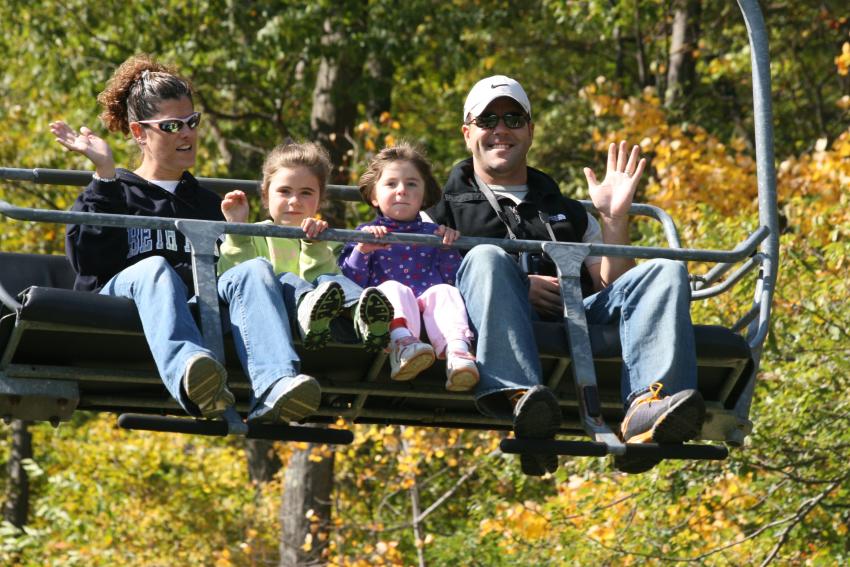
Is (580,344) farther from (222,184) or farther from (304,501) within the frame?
(304,501)

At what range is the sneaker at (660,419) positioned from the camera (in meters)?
5.00

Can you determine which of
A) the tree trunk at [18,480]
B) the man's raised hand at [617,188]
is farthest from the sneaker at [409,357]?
the tree trunk at [18,480]

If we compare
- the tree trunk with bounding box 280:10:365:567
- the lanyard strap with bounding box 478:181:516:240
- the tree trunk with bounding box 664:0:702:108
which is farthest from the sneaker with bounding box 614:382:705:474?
the tree trunk with bounding box 664:0:702:108

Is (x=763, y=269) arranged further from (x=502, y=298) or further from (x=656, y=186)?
(x=656, y=186)

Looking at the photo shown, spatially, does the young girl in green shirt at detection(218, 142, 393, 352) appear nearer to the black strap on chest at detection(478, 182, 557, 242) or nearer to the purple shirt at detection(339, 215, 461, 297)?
the purple shirt at detection(339, 215, 461, 297)

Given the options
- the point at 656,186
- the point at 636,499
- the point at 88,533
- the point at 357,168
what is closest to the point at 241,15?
the point at 357,168

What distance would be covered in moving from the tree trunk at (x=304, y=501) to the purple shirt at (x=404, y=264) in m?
8.89

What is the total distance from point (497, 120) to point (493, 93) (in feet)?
0.36

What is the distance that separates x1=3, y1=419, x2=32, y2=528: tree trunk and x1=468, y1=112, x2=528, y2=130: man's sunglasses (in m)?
15.1

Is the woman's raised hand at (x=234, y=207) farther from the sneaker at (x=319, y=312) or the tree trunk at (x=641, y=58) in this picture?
the tree trunk at (x=641, y=58)

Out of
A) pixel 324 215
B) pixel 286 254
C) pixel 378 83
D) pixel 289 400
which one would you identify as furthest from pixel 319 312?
pixel 378 83

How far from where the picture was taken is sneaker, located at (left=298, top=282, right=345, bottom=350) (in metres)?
4.97

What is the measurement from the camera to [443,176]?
16.9 meters

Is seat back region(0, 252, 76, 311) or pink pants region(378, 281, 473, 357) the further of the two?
seat back region(0, 252, 76, 311)
